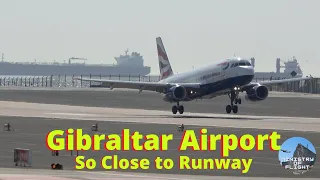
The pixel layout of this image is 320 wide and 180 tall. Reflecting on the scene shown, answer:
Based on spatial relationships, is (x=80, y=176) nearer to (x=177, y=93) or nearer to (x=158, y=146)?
(x=158, y=146)

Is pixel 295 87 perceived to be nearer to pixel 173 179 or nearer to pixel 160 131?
pixel 160 131

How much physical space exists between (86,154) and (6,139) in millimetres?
10194

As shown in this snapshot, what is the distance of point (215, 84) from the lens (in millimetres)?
82188

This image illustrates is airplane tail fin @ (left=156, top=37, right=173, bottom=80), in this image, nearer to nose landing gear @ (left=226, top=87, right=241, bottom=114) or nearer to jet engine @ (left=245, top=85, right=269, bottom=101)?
nose landing gear @ (left=226, top=87, right=241, bottom=114)

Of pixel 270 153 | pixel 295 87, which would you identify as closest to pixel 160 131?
pixel 270 153

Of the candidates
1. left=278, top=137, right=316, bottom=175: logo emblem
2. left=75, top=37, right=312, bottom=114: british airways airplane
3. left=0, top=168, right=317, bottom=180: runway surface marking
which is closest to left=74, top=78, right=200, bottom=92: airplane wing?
left=75, top=37, right=312, bottom=114: british airways airplane

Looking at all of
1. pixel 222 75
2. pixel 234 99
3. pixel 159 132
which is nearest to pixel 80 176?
pixel 159 132

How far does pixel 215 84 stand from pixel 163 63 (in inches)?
594

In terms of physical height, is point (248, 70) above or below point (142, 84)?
above

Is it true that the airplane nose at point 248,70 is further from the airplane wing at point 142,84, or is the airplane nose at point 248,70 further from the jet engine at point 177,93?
the jet engine at point 177,93

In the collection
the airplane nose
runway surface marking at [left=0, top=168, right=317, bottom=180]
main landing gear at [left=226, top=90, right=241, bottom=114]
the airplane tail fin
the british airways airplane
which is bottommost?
runway surface marking at [left=0, top=168, right=317, bottom=180]

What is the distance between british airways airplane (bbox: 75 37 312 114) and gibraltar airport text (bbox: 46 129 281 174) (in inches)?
828

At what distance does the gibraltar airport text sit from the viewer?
127 feet

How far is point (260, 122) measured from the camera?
72125mm
